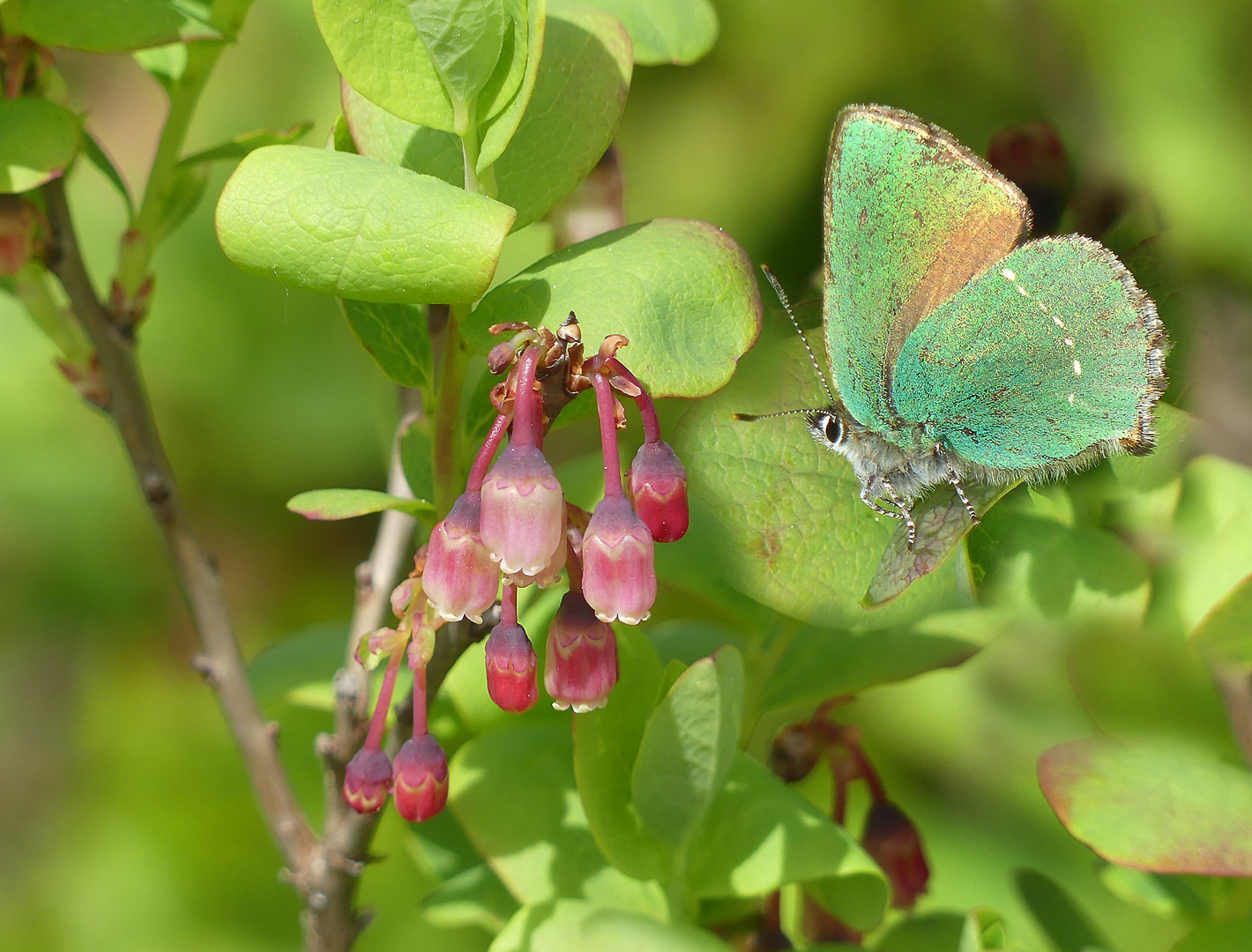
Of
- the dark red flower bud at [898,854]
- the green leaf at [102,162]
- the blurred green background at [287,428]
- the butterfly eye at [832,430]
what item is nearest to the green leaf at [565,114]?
the butterfly eye at [832,430]

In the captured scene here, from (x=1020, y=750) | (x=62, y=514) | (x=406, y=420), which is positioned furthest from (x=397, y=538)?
(x=62, y=514)

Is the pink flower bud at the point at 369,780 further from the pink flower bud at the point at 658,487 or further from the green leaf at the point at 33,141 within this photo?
the green leaf at the point at 33,141

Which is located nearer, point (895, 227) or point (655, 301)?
point (655, 301)

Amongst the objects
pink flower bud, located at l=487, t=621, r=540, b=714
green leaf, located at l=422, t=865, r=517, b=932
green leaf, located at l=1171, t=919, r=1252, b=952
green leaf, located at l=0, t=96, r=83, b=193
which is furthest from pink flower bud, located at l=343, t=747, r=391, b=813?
green leaf, located at l=1171, t=919, r=1252, b=952

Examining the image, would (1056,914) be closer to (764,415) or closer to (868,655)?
(868,655)

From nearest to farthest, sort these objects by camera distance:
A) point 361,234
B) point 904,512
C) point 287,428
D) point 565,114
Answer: point 361,234, point 565,114, point 904,512, point 287,428

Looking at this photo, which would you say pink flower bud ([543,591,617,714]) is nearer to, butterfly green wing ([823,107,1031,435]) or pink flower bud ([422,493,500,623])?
pink flower bud ([422,493,500,623])

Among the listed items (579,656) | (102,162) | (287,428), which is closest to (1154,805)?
(579,656)
